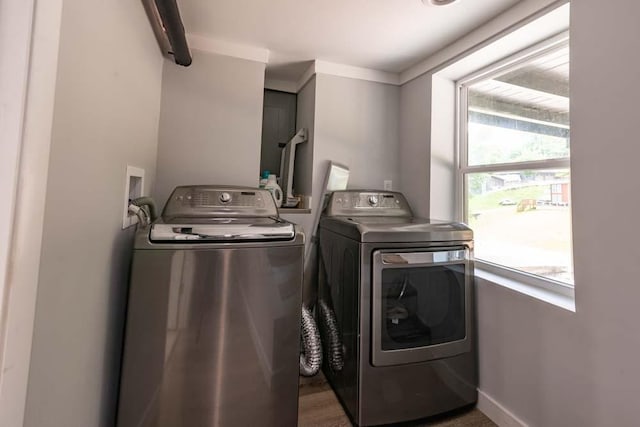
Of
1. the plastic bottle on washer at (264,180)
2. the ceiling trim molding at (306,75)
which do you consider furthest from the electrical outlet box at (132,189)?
the ceiling trim molding at (306,75)

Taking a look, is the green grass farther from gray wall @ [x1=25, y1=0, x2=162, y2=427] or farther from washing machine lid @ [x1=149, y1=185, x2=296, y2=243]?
gray wall @ [x1=25, y1=0, x2=162, y2=427]

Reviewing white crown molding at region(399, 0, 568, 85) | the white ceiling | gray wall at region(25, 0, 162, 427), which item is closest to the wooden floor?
gray wall at region(25, 0, 162, 427)

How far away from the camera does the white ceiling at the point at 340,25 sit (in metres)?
1.49

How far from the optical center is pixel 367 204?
2027mm

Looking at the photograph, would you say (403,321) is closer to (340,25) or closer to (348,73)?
(340,25)

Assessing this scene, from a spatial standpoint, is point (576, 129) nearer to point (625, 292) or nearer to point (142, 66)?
point (625, 292)

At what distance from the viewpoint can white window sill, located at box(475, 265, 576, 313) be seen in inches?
47.3

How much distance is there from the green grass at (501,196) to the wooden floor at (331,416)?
1.16 meters

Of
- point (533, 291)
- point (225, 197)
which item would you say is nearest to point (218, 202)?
point (225, 197)

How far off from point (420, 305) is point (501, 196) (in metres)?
0.85

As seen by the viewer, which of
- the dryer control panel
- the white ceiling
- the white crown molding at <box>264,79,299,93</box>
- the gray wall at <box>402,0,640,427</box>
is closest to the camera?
the gray wall at <box>402,0,640,427</box>

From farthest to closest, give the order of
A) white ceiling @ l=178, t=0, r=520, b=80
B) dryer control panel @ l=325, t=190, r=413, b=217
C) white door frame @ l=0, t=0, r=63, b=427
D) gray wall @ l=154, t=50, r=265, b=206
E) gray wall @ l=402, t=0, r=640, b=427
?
dryer control panel @ l=325, t=190, r=413, b=217, gray wall @ l=154, t=50, r=265, b=206, white ceiling @ l=178, t=0, r=520, b=80, gray wall @ l=402, t=0, r=640, b=427, white door frame @ l=0, t=0, r=63, b=427

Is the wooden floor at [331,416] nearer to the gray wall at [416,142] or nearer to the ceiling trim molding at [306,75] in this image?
the gray wall at [416,142]

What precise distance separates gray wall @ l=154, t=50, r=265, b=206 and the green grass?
1.50 m
